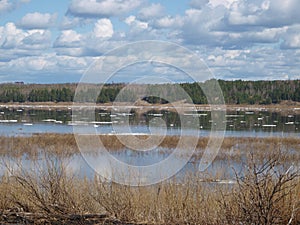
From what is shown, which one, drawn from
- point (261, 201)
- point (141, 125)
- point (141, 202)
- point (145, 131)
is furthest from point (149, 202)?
point (141, 125)

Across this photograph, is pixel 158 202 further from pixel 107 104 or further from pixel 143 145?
pixel 107 104

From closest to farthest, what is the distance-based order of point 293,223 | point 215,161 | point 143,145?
point 293,223, point 215,161, point 143,145

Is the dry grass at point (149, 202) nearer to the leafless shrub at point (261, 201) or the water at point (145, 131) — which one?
the leafless shrub at point (261, 201)

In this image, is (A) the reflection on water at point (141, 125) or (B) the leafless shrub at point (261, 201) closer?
(B) the leafless shrub at point (261, 201)

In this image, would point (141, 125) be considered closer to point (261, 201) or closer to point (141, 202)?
point (141, 202)

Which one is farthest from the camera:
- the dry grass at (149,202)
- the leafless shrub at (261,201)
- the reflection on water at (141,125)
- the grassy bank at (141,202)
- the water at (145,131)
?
the reflection on water at (141,125)

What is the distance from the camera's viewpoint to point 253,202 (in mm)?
8148

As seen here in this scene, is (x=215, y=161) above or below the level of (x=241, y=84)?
below

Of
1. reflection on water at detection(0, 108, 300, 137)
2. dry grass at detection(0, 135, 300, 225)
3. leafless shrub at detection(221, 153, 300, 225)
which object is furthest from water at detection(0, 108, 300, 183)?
dry grass at detection(0, 135, 300, 225)

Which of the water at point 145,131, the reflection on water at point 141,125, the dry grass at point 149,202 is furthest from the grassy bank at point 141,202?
the reflection on water at point 141,125

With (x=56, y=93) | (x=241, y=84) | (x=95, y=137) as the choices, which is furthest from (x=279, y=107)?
(x=95, y=137)

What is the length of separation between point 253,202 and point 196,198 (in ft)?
5.16

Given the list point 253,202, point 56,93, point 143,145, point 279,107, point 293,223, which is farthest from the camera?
point 56,93

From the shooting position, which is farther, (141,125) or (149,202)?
(141,125)
